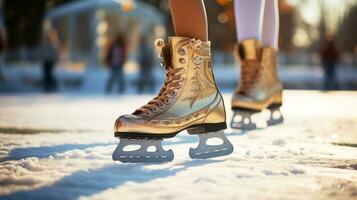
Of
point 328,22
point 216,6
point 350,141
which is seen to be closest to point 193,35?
point 350,141

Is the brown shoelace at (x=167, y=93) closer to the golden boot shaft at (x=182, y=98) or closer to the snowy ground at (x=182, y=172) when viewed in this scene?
the golden boot shaft at (x=182, y=98)

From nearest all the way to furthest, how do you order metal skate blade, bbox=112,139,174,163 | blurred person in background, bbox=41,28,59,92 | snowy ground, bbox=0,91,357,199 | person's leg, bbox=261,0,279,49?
snowy ground, bbox=0,91,357,199, metal skate blade, bbox=112,139,174,163, person's leg, bbox=261,0,279,49, blurred person in background, bbox=41,28,59,92

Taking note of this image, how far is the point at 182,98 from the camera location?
189cm

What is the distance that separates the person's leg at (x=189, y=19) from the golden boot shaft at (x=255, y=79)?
994mm

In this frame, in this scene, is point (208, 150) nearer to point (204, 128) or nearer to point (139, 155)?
point (204, 128)

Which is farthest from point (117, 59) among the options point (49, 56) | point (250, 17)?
point (250, 17)

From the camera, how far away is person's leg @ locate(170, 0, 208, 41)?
1990 millimetres

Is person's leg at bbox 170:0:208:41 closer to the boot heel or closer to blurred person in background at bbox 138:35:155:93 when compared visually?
the boot heel

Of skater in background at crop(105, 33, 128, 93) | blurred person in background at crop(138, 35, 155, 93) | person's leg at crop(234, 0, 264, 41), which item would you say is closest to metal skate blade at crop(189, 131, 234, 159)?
person's leg at crop(234, 0, 264, 41)

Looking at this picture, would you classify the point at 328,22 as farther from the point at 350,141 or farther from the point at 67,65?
the point at 350,141

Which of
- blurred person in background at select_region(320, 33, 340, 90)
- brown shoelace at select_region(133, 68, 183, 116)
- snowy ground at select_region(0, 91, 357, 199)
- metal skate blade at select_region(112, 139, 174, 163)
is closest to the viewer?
snowy ground at select_region(0, 91, 357, 199)

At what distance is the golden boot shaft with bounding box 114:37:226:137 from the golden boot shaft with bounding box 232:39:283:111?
968 millimetres

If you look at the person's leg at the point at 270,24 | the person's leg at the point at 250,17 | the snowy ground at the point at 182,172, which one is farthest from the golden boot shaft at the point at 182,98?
the person's leg at the point at 270,24

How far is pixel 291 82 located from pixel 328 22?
25.4 meters
